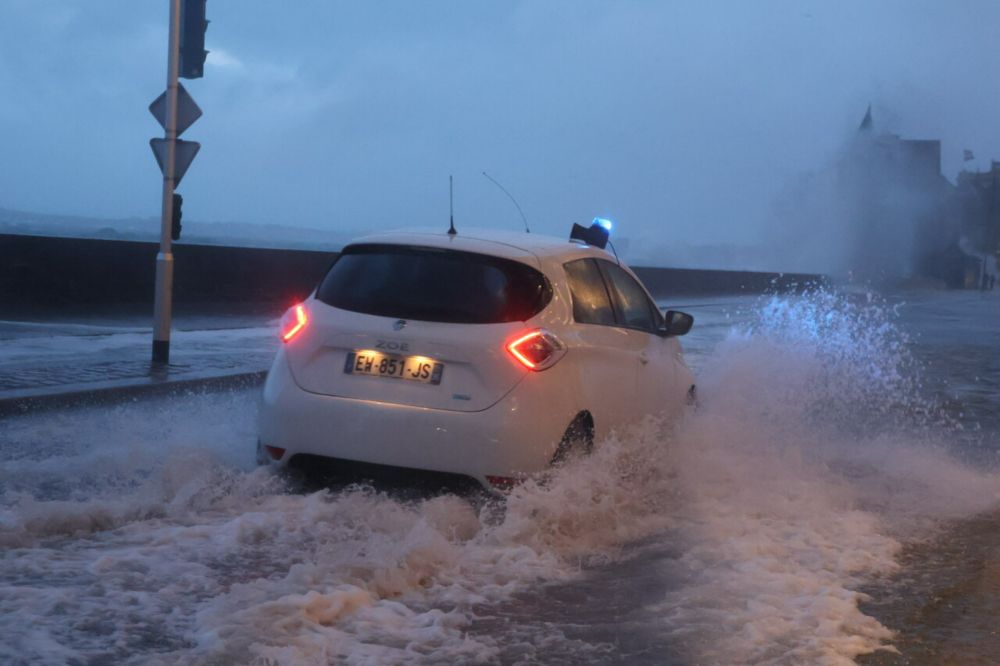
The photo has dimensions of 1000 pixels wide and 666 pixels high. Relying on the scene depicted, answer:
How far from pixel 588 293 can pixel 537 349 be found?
3.15ft

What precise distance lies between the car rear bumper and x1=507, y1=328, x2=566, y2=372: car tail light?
3.1 inches

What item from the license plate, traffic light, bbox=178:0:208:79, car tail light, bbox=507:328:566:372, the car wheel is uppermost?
traffic light, bbox=178:0:208:79

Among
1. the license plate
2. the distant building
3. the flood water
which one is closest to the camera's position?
the flood water

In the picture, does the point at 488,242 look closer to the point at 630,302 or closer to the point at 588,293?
the point at 588,293

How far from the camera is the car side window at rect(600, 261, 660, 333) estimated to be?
7.93 m

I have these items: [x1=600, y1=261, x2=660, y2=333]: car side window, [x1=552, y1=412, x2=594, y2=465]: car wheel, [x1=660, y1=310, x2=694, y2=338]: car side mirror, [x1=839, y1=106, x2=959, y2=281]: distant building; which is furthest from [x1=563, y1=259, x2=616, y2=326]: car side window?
[x1=839, y1=106, x2=959, y2=281]: distant building

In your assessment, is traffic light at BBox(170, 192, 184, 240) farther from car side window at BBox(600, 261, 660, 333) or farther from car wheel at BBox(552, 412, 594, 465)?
car wheel at BBox(552, 412, 594, 465)

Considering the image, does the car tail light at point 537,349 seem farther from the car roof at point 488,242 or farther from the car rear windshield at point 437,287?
the car roof at point 488,242

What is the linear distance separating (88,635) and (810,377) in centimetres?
1049

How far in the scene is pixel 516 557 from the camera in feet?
19.2

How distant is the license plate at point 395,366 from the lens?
6.53 m

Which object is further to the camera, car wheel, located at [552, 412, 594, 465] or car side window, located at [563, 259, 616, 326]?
car side window, located at [563, 259, 616, 326]

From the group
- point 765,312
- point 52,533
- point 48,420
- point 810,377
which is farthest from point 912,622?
point 765,312

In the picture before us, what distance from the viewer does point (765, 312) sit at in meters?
33.9
